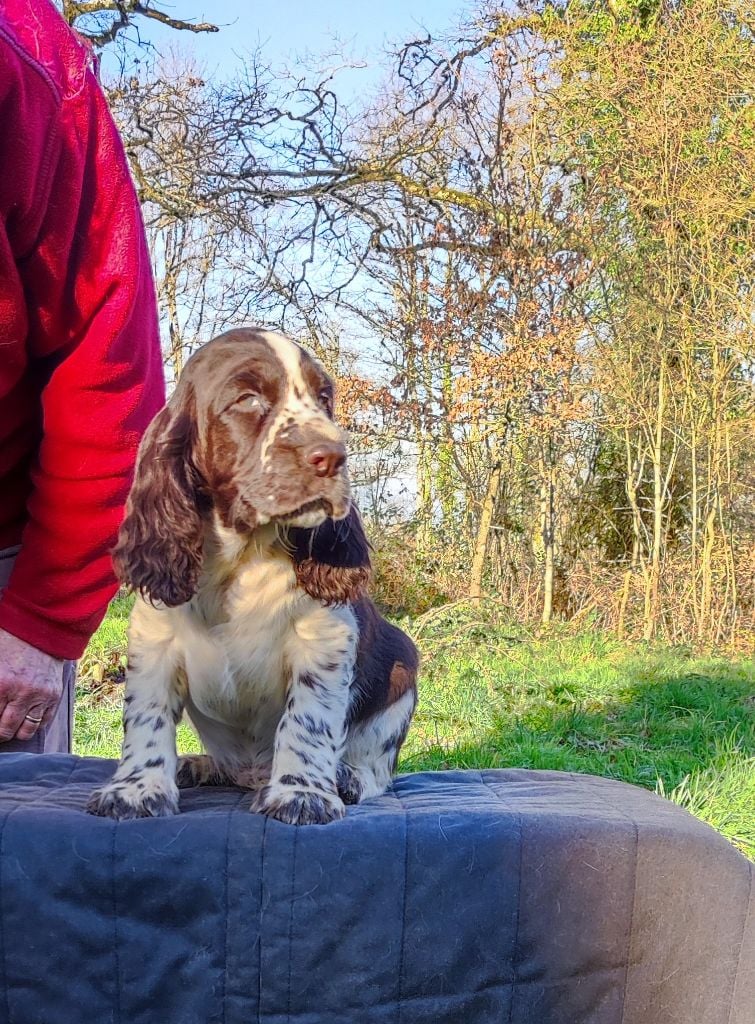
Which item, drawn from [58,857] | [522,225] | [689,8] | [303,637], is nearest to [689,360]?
[522,225]

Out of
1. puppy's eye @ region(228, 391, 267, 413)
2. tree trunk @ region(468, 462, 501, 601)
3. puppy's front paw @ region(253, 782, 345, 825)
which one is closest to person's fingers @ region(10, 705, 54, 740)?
puppy's front paw @ region(253, 782, 345, 825)

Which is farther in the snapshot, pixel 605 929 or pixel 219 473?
pixel 219 473

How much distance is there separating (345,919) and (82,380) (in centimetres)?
129

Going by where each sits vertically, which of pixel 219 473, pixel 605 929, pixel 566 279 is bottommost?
pixel 605 929

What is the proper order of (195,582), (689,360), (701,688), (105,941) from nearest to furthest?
(105,941)
(195,582)
(701,688)
(689,360)

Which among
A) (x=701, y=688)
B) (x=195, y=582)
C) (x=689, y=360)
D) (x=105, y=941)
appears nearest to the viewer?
(x=105, y=941)

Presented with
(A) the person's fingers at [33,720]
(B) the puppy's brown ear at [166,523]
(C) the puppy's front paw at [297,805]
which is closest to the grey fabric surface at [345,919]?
(C) the puppy's front paw at [297,805]

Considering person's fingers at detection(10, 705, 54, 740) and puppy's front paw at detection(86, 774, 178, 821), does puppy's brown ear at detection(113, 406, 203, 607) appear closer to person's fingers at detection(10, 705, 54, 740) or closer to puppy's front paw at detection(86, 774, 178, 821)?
puppy's front paw at detection(86, 774, 178, 821)

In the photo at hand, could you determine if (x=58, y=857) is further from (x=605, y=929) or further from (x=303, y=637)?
(x=605, y=929)

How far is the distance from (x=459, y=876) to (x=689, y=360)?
742 cm

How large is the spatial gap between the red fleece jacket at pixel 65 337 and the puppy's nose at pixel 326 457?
65 cm

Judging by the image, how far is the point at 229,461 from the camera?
206cm

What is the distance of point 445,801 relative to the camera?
2.08 m

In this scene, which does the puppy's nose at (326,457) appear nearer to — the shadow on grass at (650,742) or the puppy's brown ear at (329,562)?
the puppy's brown ear at (329,562)
